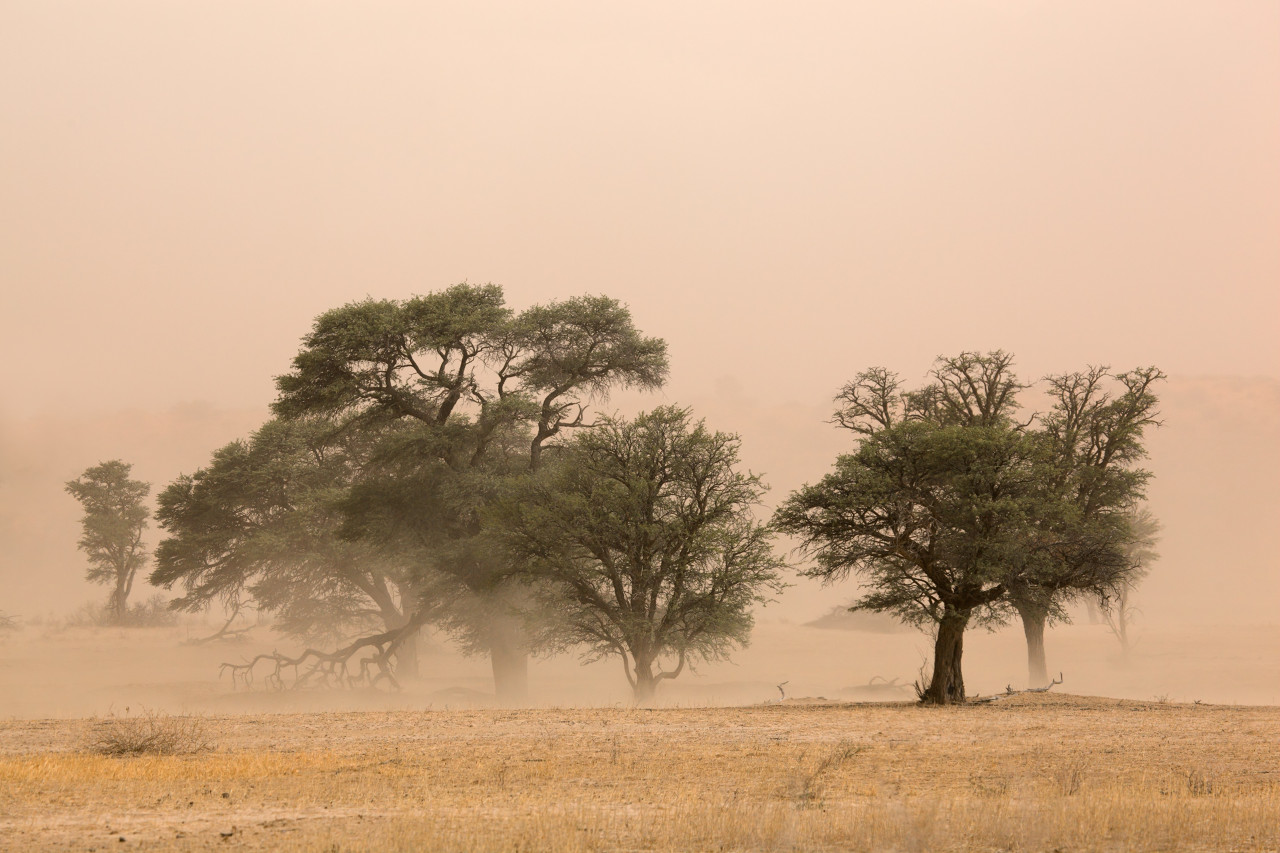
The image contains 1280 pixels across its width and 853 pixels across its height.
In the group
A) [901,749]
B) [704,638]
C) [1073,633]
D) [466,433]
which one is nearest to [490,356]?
[466,433]

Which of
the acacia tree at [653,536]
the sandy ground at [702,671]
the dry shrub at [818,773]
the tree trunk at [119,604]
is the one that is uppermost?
the acacia tree at [653,536]

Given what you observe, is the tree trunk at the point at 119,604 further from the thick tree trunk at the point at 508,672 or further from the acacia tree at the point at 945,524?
the acacia tree at the point at 945,524

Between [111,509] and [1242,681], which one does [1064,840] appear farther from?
[111,509]

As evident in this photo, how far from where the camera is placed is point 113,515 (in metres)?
71.5

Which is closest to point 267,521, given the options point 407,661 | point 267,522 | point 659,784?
point 267,522

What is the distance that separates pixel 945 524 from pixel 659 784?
1571cm

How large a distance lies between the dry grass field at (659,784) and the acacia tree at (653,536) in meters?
9.71

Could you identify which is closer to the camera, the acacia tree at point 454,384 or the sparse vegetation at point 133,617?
the acacia tree at point 454,384

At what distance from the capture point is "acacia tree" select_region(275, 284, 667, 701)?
41125 millimetres

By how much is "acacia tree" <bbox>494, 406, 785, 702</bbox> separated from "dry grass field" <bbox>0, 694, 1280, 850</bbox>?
31.9ft

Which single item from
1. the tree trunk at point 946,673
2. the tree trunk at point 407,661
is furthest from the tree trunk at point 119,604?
the tree trunk at point 946,673

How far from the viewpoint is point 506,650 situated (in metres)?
45.5

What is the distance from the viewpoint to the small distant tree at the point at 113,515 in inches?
2795

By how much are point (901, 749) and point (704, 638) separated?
1772cm
